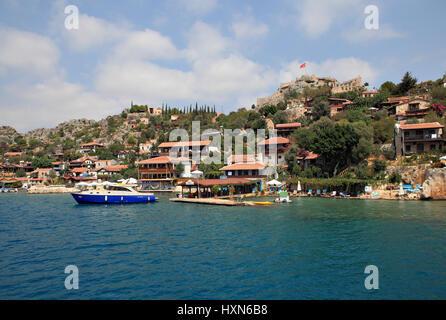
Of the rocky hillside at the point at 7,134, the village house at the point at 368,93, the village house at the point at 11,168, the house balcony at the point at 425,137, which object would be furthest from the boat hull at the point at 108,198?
the rocky hillside at the point at 7,134

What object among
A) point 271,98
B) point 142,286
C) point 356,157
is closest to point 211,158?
point 356,157

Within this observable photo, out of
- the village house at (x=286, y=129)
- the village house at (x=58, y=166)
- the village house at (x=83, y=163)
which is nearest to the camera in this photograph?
the village house at (x=286, y=129)

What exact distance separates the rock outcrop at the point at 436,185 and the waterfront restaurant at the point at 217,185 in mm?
23003

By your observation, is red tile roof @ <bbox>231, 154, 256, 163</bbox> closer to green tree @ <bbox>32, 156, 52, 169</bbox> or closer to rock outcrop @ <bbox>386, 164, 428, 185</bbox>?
rock outcrop @ <bbox>386, 164, 428, 185</bbox>

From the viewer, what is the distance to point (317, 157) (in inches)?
1956

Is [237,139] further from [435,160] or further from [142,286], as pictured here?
[142,286]

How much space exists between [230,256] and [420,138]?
4263 cm

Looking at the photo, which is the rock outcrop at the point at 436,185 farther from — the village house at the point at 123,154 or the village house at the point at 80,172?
the village house at the point at 123,154

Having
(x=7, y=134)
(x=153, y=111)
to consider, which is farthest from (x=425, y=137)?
(x=7, y=134)

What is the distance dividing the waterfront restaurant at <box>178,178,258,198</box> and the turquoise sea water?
46.6 ft

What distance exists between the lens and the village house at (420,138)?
42.6m

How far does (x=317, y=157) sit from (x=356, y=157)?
7531mm

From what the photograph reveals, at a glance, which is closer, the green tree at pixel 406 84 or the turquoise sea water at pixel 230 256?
the turquoise sea water at pixel 230 256
